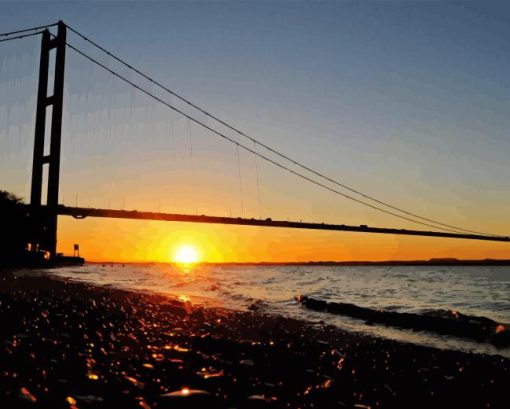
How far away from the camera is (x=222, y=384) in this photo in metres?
4.55

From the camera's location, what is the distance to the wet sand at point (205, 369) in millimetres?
3842

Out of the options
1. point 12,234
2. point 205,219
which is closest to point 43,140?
point 12,234

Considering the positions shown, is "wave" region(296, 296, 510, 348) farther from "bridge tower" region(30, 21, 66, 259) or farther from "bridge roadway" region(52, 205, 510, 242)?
"bridge roadway" region(52, 205, 510, 242)

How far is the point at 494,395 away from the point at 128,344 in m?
4.93

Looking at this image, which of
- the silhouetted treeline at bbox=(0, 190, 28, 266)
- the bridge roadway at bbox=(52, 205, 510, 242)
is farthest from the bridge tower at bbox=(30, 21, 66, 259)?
the bridge roadway at bbox=(52, 205, 510, 242)

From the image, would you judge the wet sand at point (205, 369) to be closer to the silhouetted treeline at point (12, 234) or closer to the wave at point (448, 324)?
the wave at point (448, 324)

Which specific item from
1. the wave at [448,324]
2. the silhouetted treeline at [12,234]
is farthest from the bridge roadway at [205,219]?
the wave at [448,324]

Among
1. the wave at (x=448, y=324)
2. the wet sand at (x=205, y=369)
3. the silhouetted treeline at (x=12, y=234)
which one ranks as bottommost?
the wave at (x=448, y=324)

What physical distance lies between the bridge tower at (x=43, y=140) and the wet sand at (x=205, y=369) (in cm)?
1627

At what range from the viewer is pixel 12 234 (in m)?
28.8

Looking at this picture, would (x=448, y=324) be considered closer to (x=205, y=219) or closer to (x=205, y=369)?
(x=205, y=369)

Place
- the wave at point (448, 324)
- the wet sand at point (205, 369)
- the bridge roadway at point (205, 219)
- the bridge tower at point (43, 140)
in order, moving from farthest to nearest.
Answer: the bridge roadway at point (205, 219), the bridge tower at point (43, 140), the wave at point (448, 324), the wet sand at point (205, 369)

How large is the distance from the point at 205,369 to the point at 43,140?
26.3 metres

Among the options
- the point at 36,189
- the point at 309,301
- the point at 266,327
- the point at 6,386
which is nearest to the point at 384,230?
the point at 309,301
